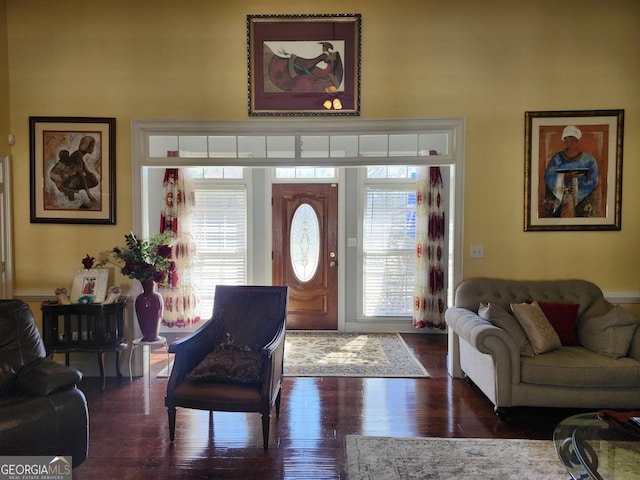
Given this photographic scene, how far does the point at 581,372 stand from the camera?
312 centimetres

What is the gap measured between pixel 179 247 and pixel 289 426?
3266 mm

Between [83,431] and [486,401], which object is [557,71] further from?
[83,431]

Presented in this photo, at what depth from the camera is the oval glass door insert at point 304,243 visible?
599cm

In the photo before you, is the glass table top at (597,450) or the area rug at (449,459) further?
the area rug at (449,459)

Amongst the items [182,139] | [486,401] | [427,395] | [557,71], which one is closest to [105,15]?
[182,139]

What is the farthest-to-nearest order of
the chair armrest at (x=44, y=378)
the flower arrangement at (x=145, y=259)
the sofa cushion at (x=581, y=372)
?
the flower arrangement at (x=145, y=259) < the sofa cushion at (x=581, y=372) < the chair armrest at (x=44, y=378)

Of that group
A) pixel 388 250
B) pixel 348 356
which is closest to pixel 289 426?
pixel 348 356

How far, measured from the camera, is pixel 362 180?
5910 millimetres

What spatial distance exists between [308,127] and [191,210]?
238cm

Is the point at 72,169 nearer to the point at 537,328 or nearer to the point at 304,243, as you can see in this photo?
the point at 304,243

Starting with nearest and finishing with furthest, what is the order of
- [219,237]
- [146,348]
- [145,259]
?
[145,259]
[146,348]
[219,237]

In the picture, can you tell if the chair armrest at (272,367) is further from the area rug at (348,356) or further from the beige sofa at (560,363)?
the beige sofa at (560,363)

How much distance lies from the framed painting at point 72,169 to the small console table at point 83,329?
0.85m

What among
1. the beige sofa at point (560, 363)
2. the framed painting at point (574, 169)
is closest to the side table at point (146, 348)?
the beige sofa at point (560, 363)
